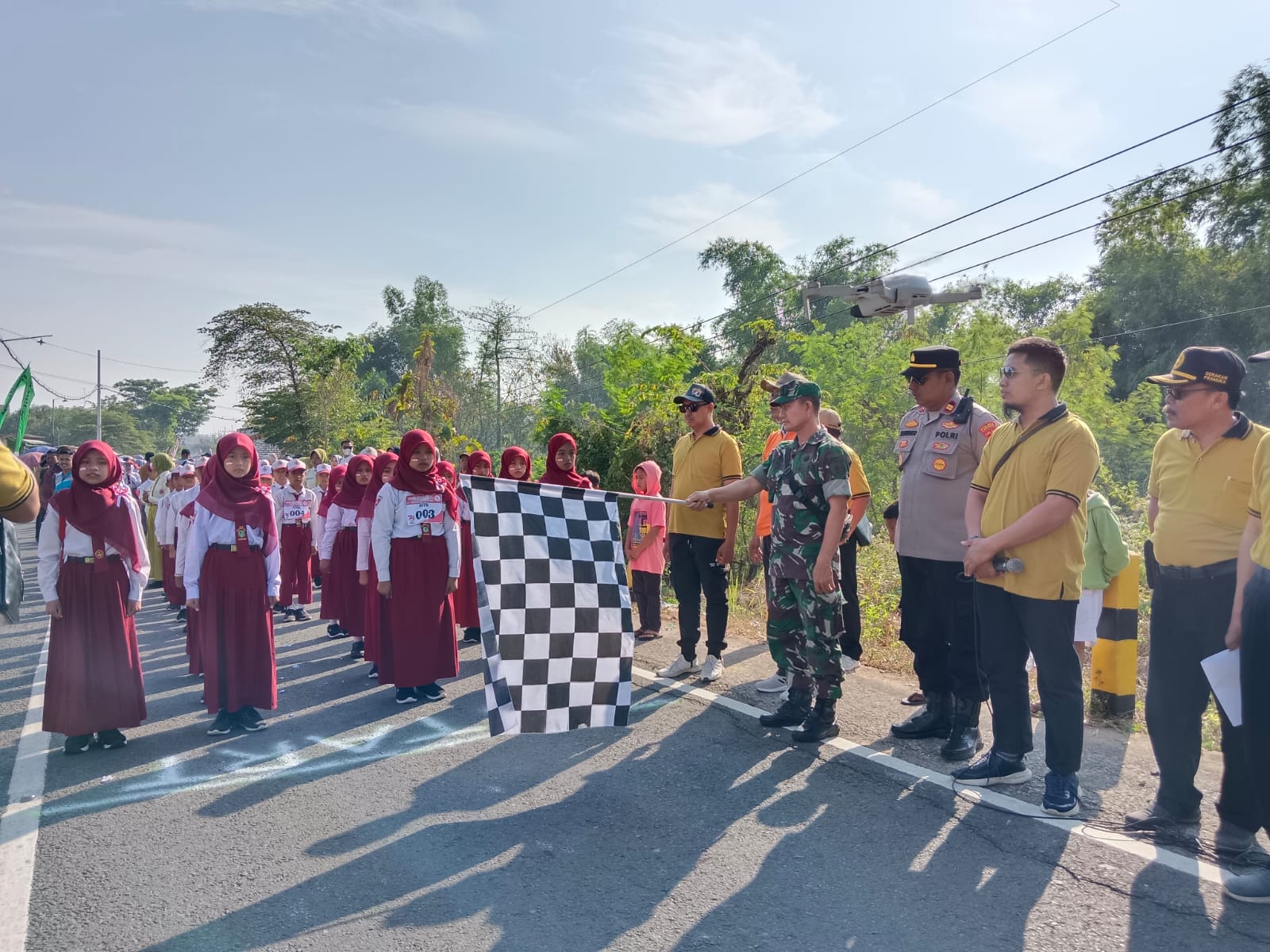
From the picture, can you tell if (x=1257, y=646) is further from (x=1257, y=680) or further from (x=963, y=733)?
(x=963, y=733)

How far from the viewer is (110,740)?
550 cm

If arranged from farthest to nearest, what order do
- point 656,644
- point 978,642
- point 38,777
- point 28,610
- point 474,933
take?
point 28,610 → point 656,644 → point 38,777 → point 978,642 → point 474,933

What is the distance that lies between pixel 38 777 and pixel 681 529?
440 centimetres

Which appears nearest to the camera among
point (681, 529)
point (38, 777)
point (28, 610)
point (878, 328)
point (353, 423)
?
point (38, 777)

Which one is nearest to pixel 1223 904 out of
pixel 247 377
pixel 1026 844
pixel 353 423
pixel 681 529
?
pixel 1026 844

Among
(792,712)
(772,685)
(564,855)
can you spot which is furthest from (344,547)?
(564,855)

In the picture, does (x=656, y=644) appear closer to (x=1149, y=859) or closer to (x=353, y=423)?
(x=1149, y=859)

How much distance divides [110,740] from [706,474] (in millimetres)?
4422

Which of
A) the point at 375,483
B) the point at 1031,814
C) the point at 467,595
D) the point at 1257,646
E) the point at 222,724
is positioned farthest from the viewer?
the point at 467,595

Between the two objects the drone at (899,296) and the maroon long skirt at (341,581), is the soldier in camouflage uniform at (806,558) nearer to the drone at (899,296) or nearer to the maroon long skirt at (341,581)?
the maroon long skirt at (341,581)

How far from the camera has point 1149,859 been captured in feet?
11.6

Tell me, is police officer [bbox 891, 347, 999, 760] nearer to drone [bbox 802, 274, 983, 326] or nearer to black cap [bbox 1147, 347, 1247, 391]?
black cap [bbox 1147, 347, 1247, 391]

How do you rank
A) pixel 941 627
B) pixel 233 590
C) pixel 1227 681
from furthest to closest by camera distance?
pixel 233 590, pixel 941 627, pixel 1227 681

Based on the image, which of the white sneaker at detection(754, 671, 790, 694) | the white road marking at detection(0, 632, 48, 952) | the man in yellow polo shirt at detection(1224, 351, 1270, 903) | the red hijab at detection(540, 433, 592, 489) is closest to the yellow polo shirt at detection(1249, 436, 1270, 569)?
the man in yellow polo shirt at detection(1224, 351, 1270, 903)
